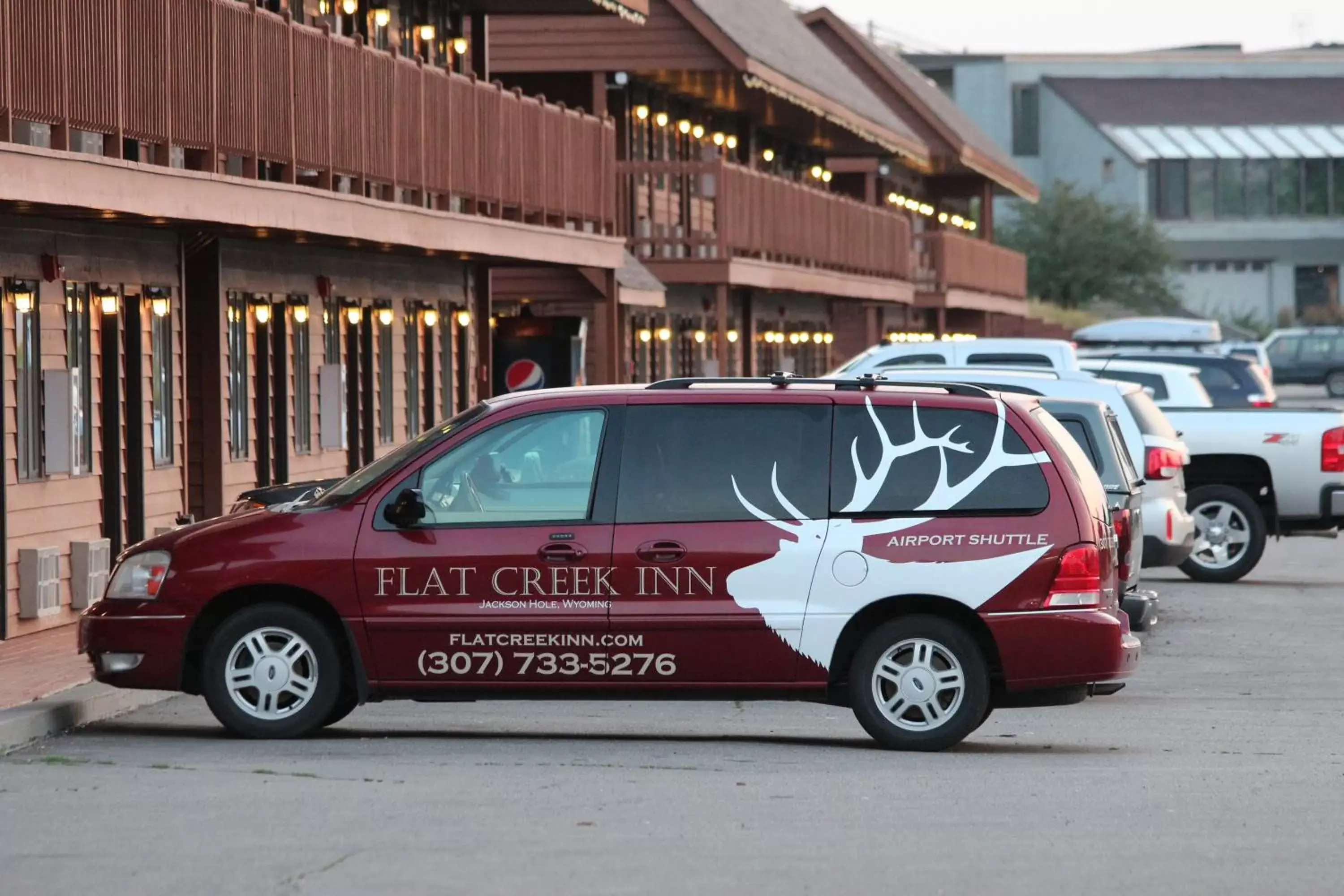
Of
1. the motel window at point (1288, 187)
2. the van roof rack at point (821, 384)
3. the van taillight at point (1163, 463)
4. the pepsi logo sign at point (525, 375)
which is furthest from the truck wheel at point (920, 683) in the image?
the motel window at point (1288, 187)

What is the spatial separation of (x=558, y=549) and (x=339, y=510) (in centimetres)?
102

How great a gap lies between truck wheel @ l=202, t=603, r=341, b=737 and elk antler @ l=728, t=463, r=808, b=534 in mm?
1953

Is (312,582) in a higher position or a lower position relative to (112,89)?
lower

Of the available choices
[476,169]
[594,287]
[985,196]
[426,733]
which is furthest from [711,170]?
[985,196]

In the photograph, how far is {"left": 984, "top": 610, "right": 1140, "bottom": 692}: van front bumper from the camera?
11016 millimetres

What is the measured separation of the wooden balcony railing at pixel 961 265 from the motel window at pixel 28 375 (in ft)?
106

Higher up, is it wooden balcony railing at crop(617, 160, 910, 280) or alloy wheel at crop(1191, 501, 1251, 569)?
wooden balcony railing at crop(617, 160, 910, 280)

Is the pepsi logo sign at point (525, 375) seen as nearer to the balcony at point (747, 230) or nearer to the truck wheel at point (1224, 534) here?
the balcony at point (747, 230)

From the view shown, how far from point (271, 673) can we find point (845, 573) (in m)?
2.63

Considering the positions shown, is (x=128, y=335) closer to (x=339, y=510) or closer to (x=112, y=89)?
(x=112, y=89)

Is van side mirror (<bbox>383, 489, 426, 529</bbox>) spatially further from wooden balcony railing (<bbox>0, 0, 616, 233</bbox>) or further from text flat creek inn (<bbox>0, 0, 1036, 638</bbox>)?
wooden balcony railing (<bbox>0, 0, 616, 233</bbox>)

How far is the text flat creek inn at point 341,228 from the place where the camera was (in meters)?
15.9

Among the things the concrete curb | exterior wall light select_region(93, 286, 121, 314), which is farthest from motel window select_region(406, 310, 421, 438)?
the concrete curb

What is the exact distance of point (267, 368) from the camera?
70.3 feet
